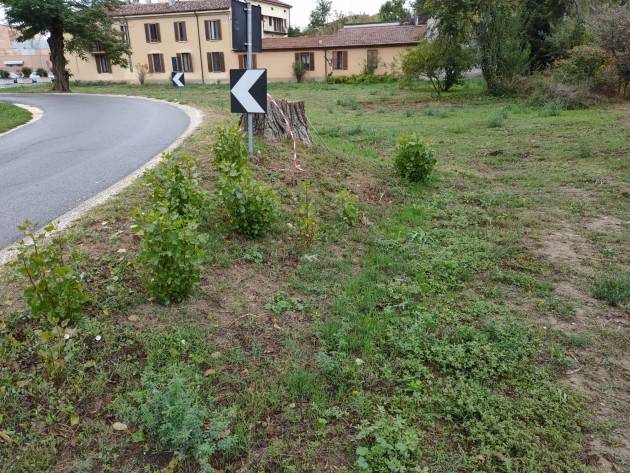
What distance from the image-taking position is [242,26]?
574 cm

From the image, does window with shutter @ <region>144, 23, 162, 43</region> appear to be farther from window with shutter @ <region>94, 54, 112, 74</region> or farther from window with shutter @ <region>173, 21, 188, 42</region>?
window with shutter @ <region>94, 54, 112, 74</region>

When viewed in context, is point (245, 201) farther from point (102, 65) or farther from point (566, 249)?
point (102, 65)

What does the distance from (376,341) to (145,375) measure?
163 cm

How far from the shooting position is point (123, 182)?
6.26m

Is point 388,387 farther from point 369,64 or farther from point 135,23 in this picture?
point 135,23

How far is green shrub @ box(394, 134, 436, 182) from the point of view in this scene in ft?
24.5

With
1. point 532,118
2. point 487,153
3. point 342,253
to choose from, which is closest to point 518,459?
point 342,253

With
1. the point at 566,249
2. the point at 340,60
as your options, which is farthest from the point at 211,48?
the point at 566,249

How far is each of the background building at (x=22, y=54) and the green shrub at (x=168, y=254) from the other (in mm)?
73601

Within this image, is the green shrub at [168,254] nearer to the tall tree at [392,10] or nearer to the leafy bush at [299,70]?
the leafy bush at [299,70]

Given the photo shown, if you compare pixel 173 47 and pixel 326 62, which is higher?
pixel 173 47

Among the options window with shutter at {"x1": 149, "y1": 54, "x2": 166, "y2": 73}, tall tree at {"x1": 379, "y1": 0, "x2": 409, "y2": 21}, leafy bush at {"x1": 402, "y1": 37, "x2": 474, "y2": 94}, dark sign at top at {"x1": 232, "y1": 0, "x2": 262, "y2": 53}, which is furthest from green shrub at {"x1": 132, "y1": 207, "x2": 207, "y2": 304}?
tall tree at {"x1": 379, "y1": 0, "x2": 409, "y2": 21}

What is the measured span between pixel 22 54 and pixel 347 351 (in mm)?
83826

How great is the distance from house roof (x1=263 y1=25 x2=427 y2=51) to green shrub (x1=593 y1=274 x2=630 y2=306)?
35.2m
